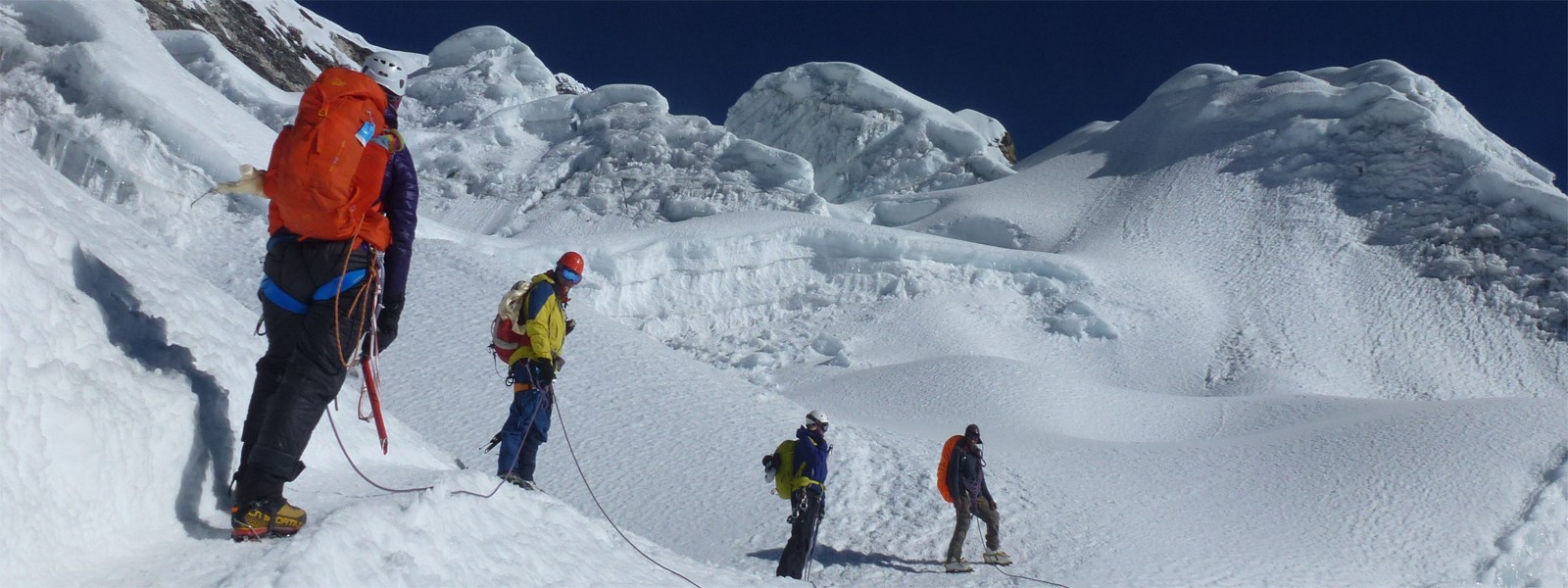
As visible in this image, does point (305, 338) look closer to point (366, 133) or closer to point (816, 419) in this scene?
point (366, 133)

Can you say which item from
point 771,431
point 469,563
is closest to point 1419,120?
point 771,431

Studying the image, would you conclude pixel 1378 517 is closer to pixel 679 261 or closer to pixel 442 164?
pixel 679 261

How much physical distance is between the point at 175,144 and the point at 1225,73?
34362 millimetres

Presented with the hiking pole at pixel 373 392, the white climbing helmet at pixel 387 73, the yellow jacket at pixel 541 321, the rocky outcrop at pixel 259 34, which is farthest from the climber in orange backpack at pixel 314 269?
the rocky outcrop at pixel 259 34

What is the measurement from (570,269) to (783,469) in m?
2.03

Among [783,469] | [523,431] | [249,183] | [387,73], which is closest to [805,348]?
[783,469]

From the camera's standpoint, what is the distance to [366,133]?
3170mm

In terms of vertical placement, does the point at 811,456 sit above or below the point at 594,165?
below

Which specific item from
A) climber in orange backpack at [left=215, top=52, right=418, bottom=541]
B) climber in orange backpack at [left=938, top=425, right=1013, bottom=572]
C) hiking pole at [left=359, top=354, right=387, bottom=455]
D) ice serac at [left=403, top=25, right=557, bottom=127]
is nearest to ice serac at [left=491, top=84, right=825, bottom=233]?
ice serac at [left=403, top=25, right=557, bottom=127]

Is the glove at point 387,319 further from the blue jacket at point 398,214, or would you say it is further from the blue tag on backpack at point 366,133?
the blue tag on backpack at point 366,133

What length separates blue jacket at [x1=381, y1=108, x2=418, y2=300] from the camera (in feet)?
10.9

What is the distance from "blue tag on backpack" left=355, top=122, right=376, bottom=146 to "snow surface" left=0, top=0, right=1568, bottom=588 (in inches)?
37.9

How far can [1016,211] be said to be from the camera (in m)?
28.6

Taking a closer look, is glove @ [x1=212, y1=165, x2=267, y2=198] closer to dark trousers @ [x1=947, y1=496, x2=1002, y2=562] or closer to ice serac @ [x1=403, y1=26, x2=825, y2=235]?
dark trousers @ [x1=947, y1=496, x2=1002, y2=562]
